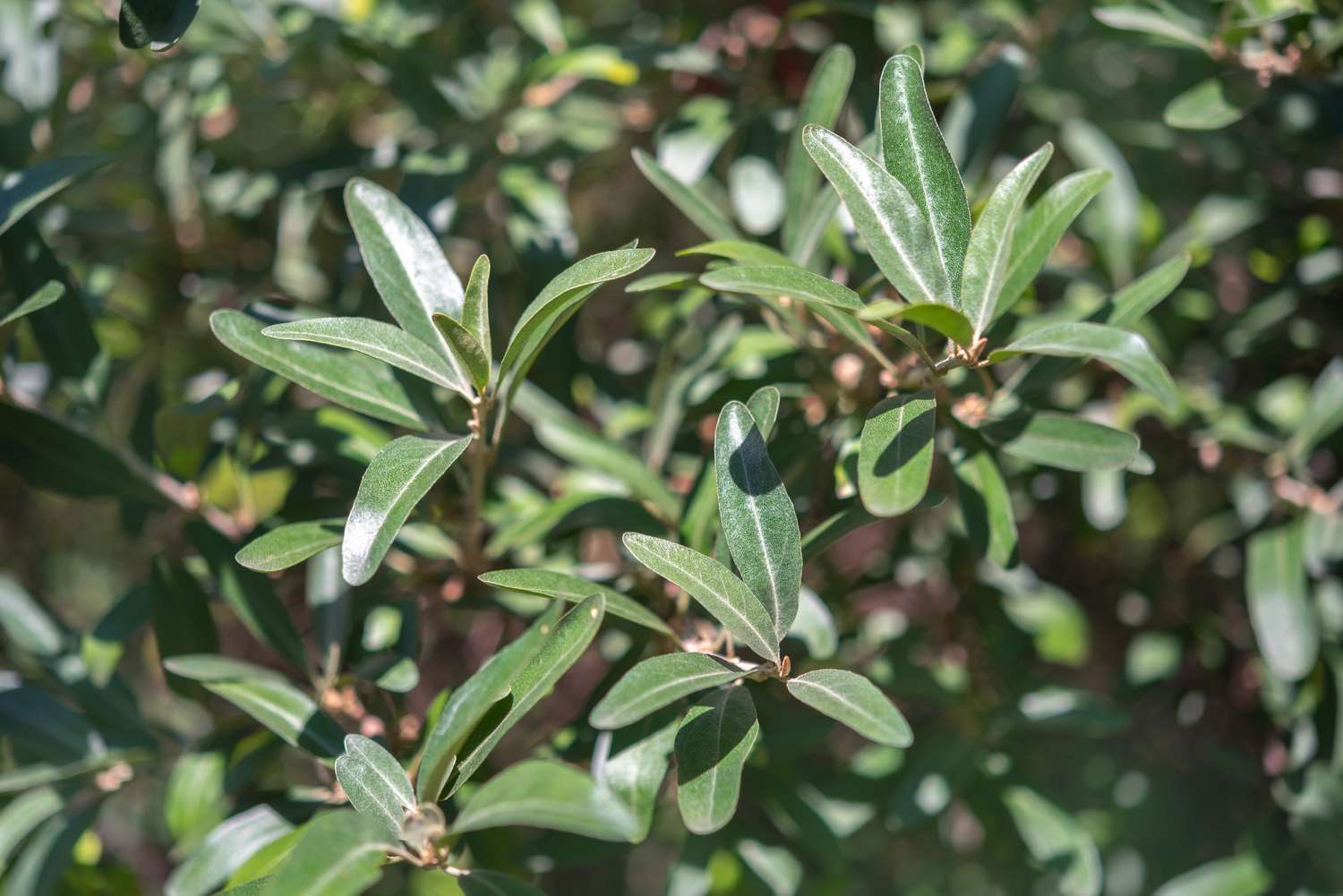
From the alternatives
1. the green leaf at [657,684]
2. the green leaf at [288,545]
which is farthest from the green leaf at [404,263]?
the green leaf at [657,684]

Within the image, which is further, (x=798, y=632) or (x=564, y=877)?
(x=564, y=877)

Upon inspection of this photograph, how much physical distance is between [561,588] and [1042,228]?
42cm

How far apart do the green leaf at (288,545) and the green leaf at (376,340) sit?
0.43 ft

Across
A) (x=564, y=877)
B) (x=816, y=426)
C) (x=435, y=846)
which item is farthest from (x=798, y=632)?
(x=564, y=877)

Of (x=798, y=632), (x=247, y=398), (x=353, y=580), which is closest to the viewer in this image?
(x=353, y=580)

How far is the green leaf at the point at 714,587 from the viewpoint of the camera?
65cm

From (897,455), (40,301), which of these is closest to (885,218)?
(897,455)

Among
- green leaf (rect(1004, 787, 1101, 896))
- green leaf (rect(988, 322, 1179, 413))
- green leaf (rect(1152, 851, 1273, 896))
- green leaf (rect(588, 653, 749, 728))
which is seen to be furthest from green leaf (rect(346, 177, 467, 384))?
green leaf (rect(1152, 851, 1273, 896))

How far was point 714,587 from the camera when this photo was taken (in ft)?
2.17

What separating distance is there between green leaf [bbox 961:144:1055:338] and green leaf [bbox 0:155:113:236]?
2.26ft

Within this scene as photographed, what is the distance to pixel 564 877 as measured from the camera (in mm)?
1795

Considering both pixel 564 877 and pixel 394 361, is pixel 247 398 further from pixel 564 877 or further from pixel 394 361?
Answer: pixel 564 877

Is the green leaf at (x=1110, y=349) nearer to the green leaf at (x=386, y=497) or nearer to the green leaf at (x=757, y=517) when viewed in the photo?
the green leaf at (x=757, y=517)

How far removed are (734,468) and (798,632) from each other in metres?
0.22
